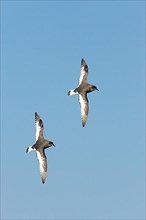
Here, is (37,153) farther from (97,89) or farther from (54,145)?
(97,89)

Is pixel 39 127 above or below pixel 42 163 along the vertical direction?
above

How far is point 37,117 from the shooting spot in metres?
48.4

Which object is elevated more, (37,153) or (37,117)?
(37,117)

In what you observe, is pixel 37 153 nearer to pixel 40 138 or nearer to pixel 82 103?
pixel 40 138

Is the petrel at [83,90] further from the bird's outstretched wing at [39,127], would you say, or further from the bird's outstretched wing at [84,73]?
the bird's outstretched wing at [39,127]

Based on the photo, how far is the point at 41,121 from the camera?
48375 millimetres

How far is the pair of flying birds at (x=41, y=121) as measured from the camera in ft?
157

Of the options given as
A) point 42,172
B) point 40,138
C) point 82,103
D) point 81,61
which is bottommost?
point 42,172

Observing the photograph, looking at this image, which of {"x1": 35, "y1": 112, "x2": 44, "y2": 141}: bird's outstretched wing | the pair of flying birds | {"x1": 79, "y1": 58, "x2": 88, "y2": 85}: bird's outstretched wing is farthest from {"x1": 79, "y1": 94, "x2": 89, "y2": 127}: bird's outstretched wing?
{"x1": 35, "y1": 112, "x2": 44, "y2": 141}: bird's outstretched wing

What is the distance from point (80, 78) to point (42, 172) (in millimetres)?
10142

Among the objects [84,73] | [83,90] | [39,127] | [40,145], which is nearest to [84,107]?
[83,90]

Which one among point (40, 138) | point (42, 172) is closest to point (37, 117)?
point (40, 138)

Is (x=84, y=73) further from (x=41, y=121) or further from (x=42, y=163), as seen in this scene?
(x=42, y=163)

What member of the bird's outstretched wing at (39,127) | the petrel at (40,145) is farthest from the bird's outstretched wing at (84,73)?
the petrel at (40,145)
